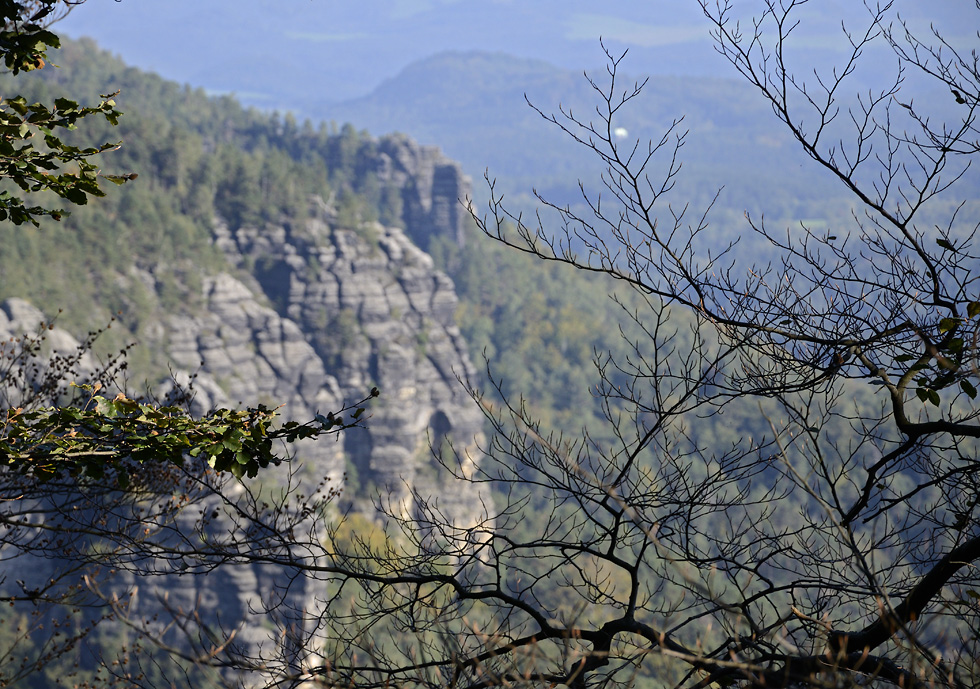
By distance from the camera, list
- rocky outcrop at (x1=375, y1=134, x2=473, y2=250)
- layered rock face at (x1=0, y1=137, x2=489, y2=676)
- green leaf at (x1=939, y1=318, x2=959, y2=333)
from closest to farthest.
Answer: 1. green leaf at (x1=939, y1=318, x2=959, y2=333)
2. layered rock face at (x1=0, y1=137, x2=489, y2=676)
3. rocky outcrop at (x1=375, y1=134, x2=473, y2=250)

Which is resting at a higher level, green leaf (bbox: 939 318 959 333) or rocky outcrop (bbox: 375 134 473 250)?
rocky outcrop (bbox: 375 134 473 250)

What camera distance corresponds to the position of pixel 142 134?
55469 mm

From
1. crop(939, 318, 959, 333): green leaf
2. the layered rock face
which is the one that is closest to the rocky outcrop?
the layered rock face

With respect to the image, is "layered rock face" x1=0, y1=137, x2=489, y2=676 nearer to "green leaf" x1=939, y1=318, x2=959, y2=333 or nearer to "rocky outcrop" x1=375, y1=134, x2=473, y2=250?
"rocky outcrop" x1=375, y1=134, x2=473, y2=250

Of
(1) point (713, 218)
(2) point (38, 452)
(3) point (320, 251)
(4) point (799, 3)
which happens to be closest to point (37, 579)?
(3) point (320, 251)

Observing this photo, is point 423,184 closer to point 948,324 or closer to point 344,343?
point 344,343

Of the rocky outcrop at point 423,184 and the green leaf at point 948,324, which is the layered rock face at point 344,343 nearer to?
the rocky outcrop at point 423,184

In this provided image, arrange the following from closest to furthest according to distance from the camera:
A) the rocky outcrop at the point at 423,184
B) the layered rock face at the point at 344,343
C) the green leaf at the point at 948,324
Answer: the green leaf at the point at 948,324 → the layered rock face at the point at 344,343 → the rocky outcrop at the point at 423,184

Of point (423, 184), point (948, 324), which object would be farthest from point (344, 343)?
point (948, 324)

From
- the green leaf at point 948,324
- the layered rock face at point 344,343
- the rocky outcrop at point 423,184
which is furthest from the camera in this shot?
the rocky outcrop at point 423,184

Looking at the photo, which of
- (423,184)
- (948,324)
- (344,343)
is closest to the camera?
(948,324)

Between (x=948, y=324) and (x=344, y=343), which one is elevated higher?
(x=344, y=343)

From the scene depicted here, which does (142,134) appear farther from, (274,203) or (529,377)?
(529,377)

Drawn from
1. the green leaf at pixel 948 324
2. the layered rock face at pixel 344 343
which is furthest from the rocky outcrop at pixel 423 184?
the green leaf at pixel 948 324
